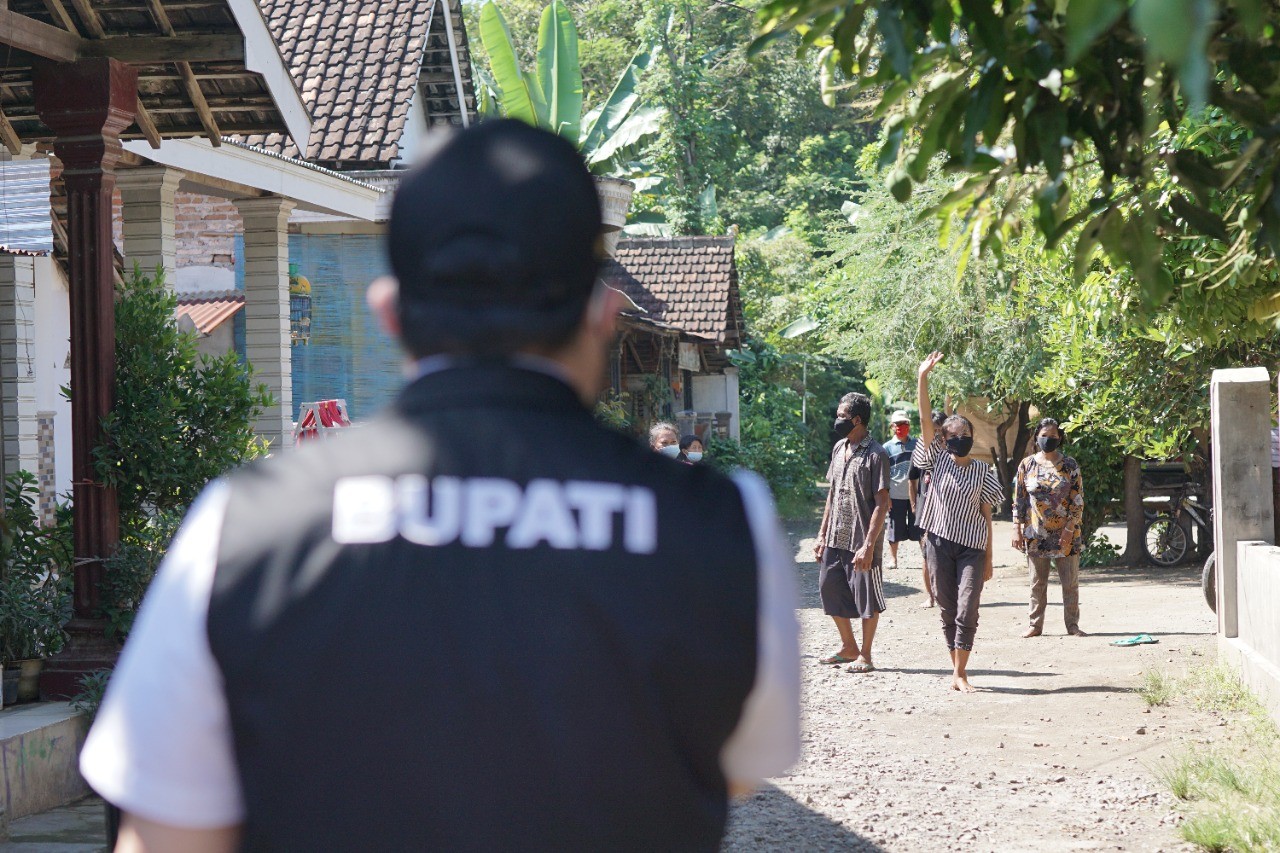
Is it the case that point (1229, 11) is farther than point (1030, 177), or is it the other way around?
point (1030, 177)

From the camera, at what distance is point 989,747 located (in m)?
7.96

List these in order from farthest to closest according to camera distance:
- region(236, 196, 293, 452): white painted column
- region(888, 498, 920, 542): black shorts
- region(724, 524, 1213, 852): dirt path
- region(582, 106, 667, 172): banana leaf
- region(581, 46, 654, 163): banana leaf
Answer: region(581, 46, 654, 163): banana leaf → region(582, 106, 667, 172): banana leaf → region(888, 498, 920, 542): black shorts → region(236, 196, 293, 452): white painted column → region(724, 524, 1213, 852): dirt path

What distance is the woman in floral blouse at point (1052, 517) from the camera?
11477 mm

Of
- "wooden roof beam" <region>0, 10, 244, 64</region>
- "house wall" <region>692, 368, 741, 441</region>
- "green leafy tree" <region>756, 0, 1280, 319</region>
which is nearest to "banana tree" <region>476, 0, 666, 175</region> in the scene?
"wooden roof beam" <region>0, 10, 244, 64</region>

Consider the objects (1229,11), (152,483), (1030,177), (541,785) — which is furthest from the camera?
(152,483)

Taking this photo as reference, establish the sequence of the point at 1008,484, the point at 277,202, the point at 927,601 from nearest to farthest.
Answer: the point at 277,202
the point at 927,601
the point at 1008,484

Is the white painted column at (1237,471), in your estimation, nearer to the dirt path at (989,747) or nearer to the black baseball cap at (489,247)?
the dirt path at (989,747)

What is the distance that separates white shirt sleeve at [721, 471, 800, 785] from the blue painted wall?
13.1 m

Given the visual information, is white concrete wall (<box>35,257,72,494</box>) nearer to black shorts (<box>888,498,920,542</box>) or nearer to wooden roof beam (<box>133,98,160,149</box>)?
wooden roof beam (<box>133,98,160,149</box>)

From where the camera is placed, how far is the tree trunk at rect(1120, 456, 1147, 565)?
667 inches

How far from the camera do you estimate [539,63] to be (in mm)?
17828

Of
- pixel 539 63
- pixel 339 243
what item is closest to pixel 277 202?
pixel 339 243

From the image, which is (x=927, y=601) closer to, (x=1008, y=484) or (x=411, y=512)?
(x=1008, y=484)

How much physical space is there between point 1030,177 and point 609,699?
2.53 m
